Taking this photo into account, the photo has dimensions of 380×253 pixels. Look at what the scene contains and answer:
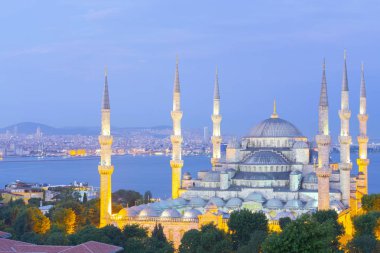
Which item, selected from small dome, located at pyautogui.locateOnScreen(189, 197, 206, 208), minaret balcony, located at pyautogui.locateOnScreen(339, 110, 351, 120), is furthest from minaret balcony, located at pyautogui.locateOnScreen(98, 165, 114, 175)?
minaret balcony, located at pyautogui.locateOnScreen(339, 110, 351, 120)

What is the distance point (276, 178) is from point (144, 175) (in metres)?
77.7

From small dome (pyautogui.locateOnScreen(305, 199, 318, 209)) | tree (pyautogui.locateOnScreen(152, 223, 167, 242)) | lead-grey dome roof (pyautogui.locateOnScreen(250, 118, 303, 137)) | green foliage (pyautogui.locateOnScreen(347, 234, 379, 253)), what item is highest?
lead-grey dome roof (pyautogui.locateOnScreen(250, 118, 303, 137))

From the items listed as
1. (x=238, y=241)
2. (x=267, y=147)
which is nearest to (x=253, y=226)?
(x=238, y=241)

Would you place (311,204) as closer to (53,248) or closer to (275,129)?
(275,129)

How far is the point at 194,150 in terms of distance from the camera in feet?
634

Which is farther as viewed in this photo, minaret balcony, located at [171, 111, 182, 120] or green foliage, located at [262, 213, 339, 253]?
minaret balcony, located at [171, 111, 182, 120]

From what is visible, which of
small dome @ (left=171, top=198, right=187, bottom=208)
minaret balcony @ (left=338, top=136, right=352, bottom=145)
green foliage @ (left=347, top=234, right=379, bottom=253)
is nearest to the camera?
green foliage @ (left=347, top=234, right=379, bottom=253)

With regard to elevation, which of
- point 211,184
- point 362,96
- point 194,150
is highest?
point 194,150

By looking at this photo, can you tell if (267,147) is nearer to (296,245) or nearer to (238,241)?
(238,241)

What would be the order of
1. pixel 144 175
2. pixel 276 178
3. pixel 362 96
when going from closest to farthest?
1. pixel 276 178
2. pixel 362 96
3. pixel 144 175

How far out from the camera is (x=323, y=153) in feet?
101

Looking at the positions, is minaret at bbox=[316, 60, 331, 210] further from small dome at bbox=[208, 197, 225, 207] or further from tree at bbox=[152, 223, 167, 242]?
tree at bbox=[152, 223, 167, 242]

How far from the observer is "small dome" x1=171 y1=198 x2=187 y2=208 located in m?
33.0

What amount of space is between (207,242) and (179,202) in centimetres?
860
